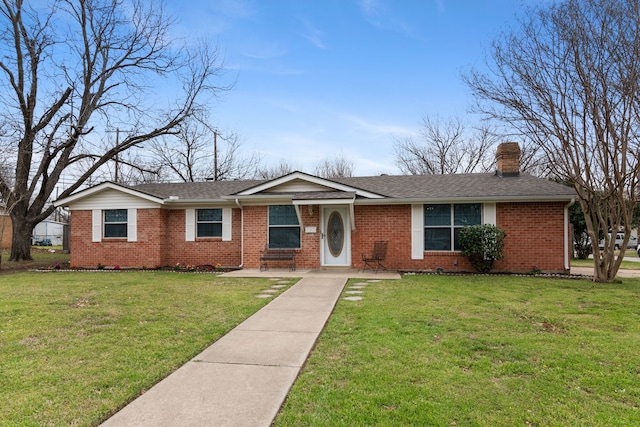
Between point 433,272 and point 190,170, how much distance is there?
22208 mm

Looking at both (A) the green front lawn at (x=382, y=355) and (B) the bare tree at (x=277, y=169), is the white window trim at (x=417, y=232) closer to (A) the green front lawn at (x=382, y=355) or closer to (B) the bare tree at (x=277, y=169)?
(A) the green front lawn at (x=382, y=355)

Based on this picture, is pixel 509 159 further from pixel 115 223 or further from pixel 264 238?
pixel 115 223

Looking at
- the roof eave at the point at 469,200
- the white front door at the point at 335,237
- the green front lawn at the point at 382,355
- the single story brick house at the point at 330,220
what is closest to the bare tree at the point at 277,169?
the single story brick house at the point at 330,220

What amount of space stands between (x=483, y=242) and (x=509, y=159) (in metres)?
4.62

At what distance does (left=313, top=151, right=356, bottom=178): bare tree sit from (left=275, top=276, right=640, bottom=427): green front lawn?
28.6 meters

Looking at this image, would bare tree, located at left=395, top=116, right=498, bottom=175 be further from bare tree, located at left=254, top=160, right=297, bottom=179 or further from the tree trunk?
the tree trunk

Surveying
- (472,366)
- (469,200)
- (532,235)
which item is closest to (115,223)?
(469,200)

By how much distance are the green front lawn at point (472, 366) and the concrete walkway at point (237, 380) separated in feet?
0.65

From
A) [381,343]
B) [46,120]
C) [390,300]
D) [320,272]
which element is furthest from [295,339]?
[46,120]

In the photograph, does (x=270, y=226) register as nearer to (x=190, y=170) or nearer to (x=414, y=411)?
(x=414, y=411)

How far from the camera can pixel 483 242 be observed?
1113 cm

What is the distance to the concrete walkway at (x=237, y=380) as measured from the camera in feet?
9.05

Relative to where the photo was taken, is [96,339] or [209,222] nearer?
[96,339]

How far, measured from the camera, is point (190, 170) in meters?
29.0
